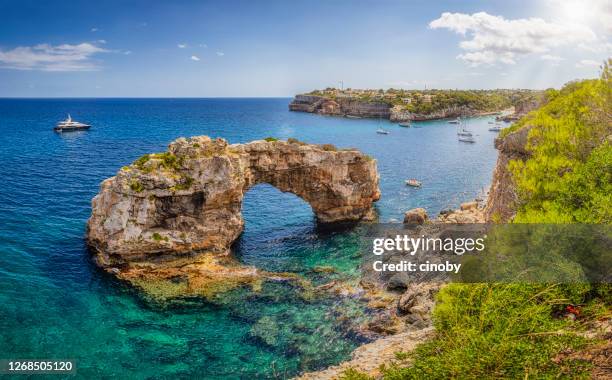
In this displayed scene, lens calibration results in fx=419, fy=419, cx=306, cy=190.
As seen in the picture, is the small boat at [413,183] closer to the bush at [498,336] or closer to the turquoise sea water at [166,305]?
the turquoise sea water at [166,305]

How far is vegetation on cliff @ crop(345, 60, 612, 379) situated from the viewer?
1235 centimetres

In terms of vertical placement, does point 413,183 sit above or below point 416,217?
above

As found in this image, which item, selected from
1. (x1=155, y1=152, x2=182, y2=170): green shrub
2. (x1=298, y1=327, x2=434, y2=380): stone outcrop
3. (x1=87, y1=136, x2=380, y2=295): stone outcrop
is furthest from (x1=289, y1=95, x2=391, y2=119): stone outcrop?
(x1=298, y1=327, x2=434, y2=380): stone outcrop

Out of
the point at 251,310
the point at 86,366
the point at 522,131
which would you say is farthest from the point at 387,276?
the point at 86,366

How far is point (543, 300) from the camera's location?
15.3 metres

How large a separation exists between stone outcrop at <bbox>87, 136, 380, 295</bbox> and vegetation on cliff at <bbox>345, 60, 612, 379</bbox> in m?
19.9

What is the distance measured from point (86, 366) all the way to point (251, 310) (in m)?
10.4

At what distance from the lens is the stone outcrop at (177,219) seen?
34.0 metres

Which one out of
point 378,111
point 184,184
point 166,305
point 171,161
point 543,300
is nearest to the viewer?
point 543,300

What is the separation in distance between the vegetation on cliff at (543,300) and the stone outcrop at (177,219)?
19880mm

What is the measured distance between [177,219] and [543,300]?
95.7 feet

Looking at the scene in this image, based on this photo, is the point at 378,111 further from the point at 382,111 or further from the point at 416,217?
the point at 416,217

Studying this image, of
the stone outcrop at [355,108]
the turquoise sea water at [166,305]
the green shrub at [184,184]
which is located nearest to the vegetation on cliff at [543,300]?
the turquoise sea water at [166,305]

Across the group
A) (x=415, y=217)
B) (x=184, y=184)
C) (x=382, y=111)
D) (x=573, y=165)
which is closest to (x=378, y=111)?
(x=382, y=111)
